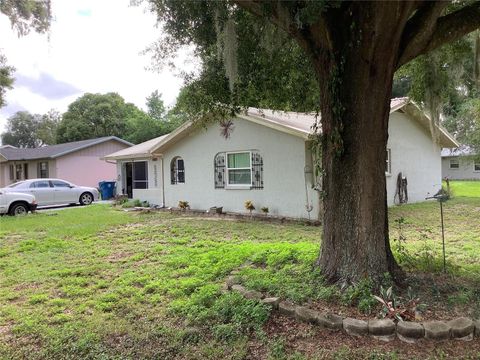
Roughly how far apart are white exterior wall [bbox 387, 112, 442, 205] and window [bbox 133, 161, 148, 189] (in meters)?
11.1

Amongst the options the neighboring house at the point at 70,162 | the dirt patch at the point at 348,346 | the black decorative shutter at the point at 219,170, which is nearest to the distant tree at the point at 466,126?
the black decorative shutter at the point at 219,170

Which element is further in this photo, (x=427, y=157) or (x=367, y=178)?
(x=427, y=157)

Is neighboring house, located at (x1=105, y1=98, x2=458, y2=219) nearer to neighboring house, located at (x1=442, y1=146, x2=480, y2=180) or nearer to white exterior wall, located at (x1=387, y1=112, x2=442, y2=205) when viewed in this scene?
white exterior wall, located at (x1=387, y1=112, x2=442, y2=205)

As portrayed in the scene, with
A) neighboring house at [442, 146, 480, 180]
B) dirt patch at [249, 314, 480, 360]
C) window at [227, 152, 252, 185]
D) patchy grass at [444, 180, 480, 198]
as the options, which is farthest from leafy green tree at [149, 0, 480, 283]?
neighboring house at [442, 146, 480, 180]

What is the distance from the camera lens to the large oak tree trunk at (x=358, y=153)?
436 centimetres

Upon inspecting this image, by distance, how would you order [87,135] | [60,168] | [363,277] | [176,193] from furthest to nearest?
[87,135]
[60,168]
[176,193]
[363,277]

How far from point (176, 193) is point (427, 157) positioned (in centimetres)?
1009

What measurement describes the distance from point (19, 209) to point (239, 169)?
329 inches

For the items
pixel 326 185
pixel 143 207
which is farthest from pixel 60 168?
pixel 326 185

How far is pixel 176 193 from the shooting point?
1619cm

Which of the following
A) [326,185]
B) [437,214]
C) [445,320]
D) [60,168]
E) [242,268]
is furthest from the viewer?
[60,168]

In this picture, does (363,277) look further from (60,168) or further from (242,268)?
(60,168)

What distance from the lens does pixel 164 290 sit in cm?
528

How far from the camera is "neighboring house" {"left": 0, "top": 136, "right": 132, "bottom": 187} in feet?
86.2
